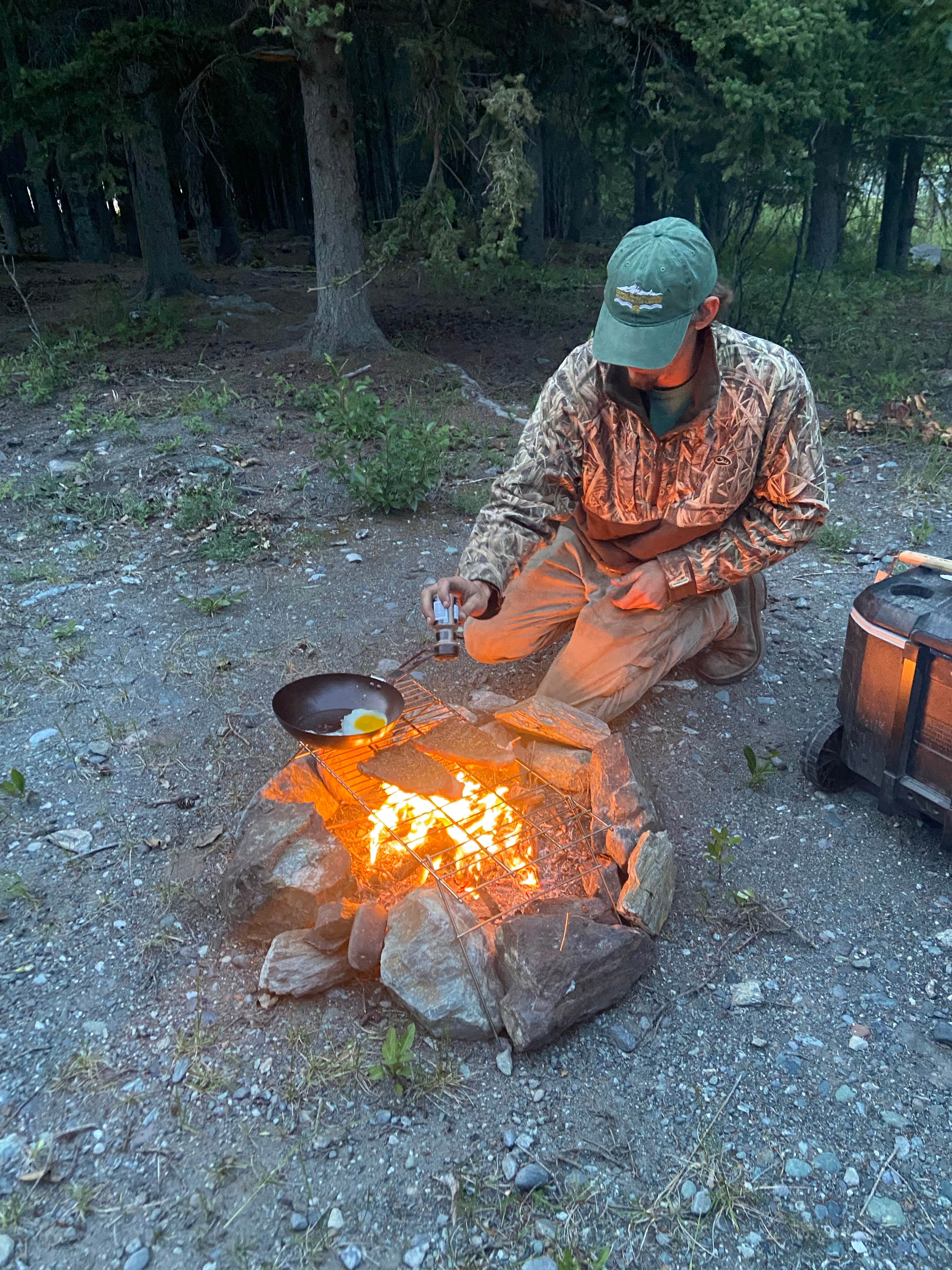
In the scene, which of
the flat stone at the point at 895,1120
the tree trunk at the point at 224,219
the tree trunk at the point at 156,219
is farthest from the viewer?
the tree trunk at the point at 224,219

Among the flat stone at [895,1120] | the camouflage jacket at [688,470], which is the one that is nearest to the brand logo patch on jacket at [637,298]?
the camouflage jacket at [688,470]

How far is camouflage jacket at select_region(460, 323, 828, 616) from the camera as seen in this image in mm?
3062

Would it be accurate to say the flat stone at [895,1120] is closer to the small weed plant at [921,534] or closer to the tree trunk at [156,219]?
the small weed plant at [921,534]

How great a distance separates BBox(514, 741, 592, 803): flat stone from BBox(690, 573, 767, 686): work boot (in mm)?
1106

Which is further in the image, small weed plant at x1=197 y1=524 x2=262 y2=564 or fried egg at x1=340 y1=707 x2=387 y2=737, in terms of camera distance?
small weed plant at x1=197 y1=524 x2=262 y2=564

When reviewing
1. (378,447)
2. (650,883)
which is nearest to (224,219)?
(378,447)

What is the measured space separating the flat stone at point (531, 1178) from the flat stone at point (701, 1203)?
0.31 metres

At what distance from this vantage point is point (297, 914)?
251 cm

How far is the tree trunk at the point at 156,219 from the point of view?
10836 millimetres

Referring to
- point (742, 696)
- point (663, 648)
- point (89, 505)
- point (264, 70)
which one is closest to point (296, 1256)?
point (663, 648)

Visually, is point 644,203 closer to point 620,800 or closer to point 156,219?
point 156,219

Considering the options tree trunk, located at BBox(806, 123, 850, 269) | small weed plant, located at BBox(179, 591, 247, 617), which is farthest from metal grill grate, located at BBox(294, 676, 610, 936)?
tree trunk, located at BBox(806, 123, 850, 269)

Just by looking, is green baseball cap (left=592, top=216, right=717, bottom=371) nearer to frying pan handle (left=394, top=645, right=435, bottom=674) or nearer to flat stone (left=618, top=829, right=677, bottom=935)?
frying pan handle (left=394, top=645, right=435, bottom=674)

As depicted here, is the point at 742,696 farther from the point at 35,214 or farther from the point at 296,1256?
the point at 35,214
